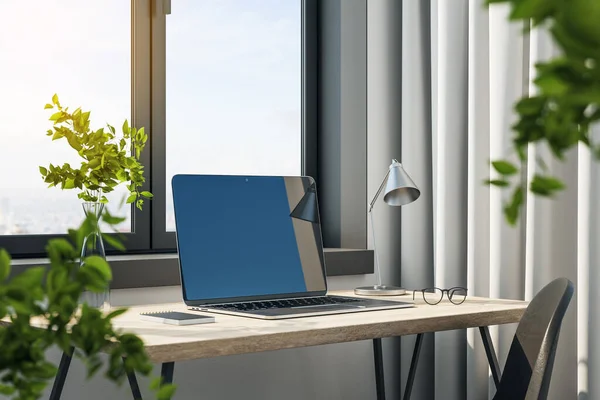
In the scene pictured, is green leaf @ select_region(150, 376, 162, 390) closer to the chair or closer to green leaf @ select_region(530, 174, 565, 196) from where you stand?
green leaf @ select_region(530, 174, 565, 196)

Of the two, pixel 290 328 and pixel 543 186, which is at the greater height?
pixel 543 186

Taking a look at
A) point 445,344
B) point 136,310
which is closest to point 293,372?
point 445,344

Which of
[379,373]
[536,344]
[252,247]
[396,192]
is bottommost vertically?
[379,373]

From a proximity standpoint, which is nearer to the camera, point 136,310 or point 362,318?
point 362,318

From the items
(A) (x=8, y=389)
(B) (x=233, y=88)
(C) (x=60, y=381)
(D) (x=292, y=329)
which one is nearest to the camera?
(A) (x=8, y=389)

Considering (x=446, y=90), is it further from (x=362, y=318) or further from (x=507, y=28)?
(x=362, y=318)

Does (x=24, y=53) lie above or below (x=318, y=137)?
above

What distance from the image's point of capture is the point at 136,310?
1.83m

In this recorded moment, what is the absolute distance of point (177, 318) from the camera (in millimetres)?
1556

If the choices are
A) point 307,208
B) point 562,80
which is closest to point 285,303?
point 307,208

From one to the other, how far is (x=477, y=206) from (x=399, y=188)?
0.24 meters

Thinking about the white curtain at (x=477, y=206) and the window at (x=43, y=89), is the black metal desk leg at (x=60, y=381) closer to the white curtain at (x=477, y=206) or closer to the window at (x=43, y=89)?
the window at (x=43, y=89)

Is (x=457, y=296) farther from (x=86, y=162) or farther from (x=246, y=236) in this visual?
(x=86, y=162)

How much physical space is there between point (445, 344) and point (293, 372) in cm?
44
